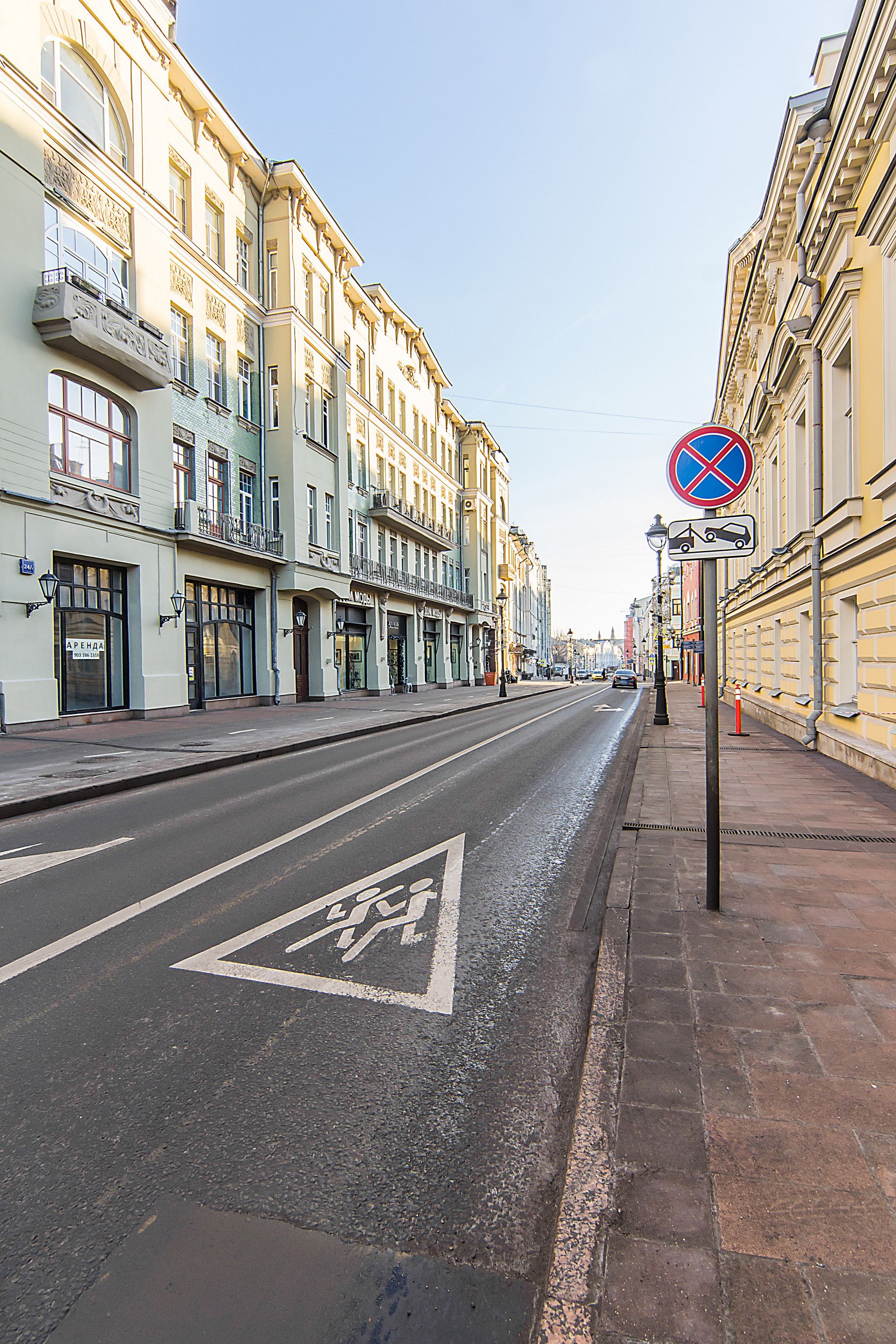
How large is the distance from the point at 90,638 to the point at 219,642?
18.5 ft

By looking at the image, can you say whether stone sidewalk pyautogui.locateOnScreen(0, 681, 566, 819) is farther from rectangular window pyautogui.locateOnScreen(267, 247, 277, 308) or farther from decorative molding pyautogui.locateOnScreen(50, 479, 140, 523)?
rectangular window pyautogui.locateOnScreen(267, 247, 277, 308)

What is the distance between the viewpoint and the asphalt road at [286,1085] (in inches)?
73.4

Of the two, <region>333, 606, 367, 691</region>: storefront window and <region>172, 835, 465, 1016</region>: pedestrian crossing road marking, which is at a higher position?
<region>333, 606, 367, 691</region>: storefront window

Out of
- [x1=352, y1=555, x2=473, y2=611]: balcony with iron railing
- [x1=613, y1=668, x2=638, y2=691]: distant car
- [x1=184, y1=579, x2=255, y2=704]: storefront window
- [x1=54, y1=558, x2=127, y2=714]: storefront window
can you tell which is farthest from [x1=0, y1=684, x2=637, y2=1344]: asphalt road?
[x1=613, y1=668, x2=638, y2=691]: distant car

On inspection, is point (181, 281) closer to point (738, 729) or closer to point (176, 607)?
point (176, 607)

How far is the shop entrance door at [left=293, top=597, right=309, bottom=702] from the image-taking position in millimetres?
26984

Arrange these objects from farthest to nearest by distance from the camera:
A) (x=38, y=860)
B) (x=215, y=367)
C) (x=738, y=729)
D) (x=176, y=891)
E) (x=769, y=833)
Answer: (x=215, y=367), (x=738, y=729), (x=769, y=833), (x=38, y=860), (x=176, y=891)

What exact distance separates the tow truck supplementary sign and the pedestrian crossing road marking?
2839 mm

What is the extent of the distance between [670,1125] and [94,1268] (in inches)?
71.1

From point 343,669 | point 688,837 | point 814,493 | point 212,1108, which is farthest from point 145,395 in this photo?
point 212,1108

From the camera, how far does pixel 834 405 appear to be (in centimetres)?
1196

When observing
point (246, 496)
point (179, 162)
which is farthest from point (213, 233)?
point (246, 496)

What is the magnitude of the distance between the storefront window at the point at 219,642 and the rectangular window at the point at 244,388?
666 centimetres

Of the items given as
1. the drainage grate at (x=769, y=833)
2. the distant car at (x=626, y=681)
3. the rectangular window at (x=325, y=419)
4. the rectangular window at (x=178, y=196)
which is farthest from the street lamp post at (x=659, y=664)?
the distant car at (x=626, y=681)
